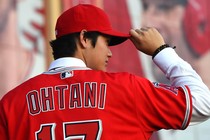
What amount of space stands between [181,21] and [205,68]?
1.00m

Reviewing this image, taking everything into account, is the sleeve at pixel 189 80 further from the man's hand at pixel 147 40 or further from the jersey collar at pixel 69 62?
the jersey collar at pixel 69 62

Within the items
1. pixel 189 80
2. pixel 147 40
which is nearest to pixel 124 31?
pixel 147 40

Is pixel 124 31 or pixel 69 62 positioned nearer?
pixel 69 62

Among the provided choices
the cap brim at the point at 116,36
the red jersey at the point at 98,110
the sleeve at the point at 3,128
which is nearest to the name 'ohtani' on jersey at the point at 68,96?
the red jersey at the point at 98,110

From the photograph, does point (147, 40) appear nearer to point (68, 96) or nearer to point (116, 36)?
point (116, 36)

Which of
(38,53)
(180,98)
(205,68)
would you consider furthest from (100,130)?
(205,68)

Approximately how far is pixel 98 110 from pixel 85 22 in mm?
389

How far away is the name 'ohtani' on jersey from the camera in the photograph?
2.77m

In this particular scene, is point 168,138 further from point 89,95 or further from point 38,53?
point 89,95

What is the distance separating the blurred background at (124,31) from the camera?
8445mm

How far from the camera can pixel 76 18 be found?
2.92 m

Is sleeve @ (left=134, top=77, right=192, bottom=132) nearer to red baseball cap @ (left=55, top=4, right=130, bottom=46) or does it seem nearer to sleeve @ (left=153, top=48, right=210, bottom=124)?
sleeve @ (left=153, top=48, right=210, bottom=124)

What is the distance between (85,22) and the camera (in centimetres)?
290

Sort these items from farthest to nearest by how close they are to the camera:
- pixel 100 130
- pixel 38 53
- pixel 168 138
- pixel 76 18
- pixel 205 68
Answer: pixel 205 68 → pixel 168 138 → pixel 38 53 → pixel 76 18 → pixel 100 130
